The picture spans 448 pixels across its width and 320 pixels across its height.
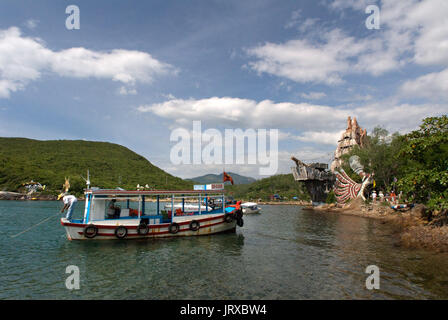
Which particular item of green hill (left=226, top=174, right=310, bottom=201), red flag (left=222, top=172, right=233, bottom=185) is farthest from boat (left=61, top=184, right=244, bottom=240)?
green hill (left=226, top=174, right=310, bottom=201)

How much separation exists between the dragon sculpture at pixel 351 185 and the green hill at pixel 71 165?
87.3 m

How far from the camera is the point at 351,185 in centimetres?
5262

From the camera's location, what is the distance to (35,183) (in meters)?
91.2

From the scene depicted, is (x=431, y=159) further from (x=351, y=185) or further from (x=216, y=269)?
(x=351, y=185)

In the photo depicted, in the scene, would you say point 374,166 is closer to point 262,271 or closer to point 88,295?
point 262,271

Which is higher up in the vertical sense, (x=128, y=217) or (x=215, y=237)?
(x=128, y=217)

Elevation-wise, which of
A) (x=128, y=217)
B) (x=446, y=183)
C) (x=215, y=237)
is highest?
(x=446, y=183)

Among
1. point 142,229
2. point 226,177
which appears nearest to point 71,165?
point 142,229

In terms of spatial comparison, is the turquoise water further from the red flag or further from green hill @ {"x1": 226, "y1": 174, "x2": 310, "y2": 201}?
green hill @ {"x1": 226, "y1": 174, "x2": 310, "y2": 201}

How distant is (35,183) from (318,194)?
95575mm

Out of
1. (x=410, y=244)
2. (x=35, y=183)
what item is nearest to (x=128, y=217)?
(x=410, y=244)

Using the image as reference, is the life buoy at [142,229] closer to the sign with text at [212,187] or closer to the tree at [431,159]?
the sign with text at [212,187]

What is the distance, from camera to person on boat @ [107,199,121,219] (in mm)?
20219

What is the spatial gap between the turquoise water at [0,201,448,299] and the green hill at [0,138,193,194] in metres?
92.8
